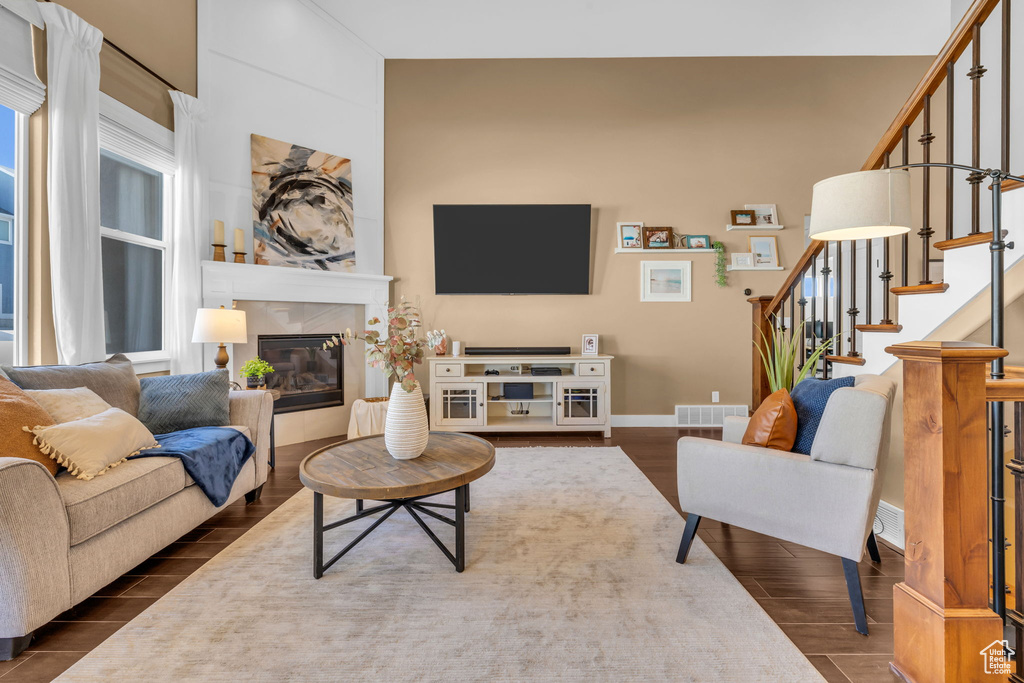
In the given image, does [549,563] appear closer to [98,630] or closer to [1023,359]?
[98,630]

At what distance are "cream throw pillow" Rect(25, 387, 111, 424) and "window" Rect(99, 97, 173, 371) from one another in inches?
46.8

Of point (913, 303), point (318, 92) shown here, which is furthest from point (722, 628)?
point (318, 92)

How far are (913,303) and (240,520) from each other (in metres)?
3.45

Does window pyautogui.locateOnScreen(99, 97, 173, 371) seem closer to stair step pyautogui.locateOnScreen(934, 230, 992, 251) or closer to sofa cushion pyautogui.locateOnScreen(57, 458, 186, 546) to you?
sofa cushion pyautogui.locateOnScreen(57, 458, 186, 546)

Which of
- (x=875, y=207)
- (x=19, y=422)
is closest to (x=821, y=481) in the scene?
(x=875, y=207)

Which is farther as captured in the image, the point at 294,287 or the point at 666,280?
the point at 666,280

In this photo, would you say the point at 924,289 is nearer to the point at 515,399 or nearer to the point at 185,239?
the point at 515,399

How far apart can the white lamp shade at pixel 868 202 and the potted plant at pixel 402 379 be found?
179 centimetres

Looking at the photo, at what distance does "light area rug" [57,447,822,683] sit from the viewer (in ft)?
4.38

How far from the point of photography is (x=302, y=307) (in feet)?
13.3

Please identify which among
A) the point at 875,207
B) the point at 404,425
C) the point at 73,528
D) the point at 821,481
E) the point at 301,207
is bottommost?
the point at 73,528

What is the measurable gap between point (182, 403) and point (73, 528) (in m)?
0.98

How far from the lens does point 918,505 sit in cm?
118

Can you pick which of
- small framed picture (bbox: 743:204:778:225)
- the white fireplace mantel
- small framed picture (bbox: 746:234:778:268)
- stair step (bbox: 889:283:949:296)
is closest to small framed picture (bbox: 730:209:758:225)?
small framed picture (bbox: 743:204:778:225)
